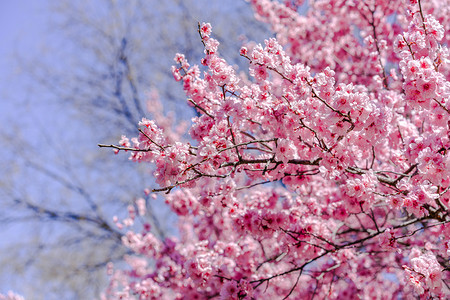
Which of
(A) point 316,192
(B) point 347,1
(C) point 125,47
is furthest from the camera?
(C) point 125,47

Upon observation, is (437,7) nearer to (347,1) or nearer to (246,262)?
(347,1)

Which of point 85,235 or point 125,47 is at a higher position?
point 125,47

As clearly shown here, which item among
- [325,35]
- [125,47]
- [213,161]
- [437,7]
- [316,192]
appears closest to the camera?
[213,161]

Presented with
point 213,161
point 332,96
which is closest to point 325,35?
point 332,96

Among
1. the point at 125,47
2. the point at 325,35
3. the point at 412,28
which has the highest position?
the point at 125,47

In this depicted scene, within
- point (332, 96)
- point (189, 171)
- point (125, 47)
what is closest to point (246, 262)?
point (189, 171)

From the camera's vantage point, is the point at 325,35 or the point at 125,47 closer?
the point at 325,35

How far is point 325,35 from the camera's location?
26.7 feet

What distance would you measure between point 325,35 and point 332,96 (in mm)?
5860

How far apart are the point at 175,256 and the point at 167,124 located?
4.86 meters

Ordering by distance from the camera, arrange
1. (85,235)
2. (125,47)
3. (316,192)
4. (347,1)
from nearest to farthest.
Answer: (316,192) < (347,1) < (85,235) < (125,47)

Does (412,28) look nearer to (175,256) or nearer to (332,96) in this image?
(332,96)

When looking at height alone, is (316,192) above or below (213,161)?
above

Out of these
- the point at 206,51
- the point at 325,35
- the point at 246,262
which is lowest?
the point at 246,262
